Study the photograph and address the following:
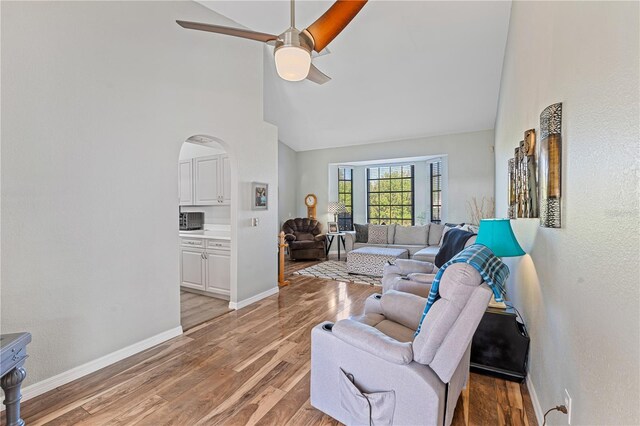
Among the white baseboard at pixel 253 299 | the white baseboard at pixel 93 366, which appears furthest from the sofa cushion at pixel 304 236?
the white baseboard at pixel 93 366

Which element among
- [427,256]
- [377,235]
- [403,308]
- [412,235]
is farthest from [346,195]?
[403,308]

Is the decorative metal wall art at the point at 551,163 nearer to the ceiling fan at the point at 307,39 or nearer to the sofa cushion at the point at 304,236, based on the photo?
the ceiling fan at the point at 307,39

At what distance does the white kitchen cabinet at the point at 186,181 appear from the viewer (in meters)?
4.86

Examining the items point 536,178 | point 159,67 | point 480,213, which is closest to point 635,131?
point 536,178

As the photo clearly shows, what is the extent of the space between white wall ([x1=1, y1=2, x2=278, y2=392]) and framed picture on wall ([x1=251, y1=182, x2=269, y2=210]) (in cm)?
86

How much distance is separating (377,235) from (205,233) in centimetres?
360

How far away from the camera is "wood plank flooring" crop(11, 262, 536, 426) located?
184 cm

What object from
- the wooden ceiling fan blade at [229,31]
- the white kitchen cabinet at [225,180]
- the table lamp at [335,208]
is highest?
the wooden ceiling fan blade at [229,31]

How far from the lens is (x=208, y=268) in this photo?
13.7 feet

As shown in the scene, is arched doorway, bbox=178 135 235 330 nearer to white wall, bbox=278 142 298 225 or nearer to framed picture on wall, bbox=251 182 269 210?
framed picture on wall, bbox=251 182 269 210

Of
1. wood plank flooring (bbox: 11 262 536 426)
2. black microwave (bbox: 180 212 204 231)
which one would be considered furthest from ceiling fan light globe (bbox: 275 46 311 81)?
black microwave (bbox: 180 212 204 231)

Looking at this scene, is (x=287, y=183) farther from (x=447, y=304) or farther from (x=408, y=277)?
(x=447, y=304)

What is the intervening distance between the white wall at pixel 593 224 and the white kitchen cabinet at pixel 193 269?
3916mm

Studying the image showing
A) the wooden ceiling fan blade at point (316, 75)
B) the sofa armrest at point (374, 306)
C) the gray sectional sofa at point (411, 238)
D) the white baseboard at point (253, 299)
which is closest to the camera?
the sofa armrest at point (374, 306)
